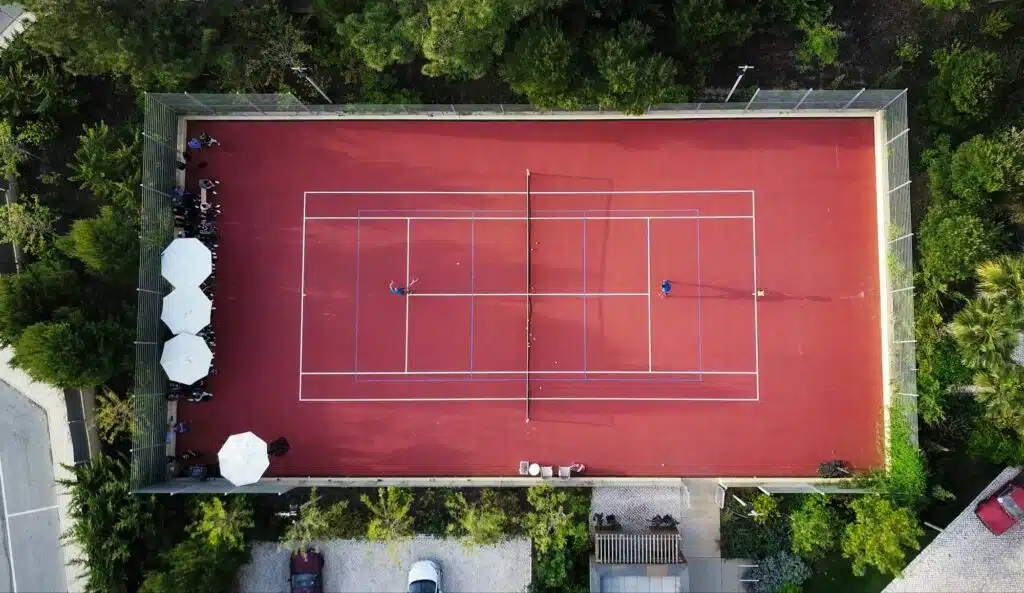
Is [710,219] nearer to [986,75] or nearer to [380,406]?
[986,75]

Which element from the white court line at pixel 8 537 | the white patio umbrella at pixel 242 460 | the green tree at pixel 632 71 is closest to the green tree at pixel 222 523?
the white patio umbrella at pixel 242 460

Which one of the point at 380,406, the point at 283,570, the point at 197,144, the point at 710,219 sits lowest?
the point at 283,570

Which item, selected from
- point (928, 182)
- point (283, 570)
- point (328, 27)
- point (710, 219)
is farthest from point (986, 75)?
point (283, 570)

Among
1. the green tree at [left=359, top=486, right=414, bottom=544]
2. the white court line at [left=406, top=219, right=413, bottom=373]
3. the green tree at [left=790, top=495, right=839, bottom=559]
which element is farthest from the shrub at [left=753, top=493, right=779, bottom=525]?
the white court line at [left=406, top=219, right=413, bottom=373]

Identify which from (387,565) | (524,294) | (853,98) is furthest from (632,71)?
(387,565)

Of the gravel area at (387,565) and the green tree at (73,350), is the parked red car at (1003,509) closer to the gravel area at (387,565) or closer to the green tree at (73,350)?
the gravel area at (387,565)

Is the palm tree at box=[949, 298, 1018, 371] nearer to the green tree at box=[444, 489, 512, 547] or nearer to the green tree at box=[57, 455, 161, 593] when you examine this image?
the green tree at box=[444, 489, 512, 547]
